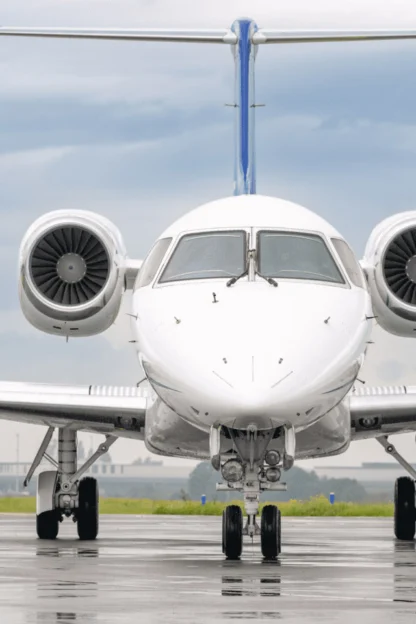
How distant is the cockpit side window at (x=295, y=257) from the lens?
1520 cm

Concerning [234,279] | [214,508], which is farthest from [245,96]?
[214,508]

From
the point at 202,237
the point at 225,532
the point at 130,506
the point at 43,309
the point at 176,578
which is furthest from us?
the point at 130,506

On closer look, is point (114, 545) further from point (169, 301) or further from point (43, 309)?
point (169, 301)

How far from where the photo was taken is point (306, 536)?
933 inches

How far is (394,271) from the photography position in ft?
62.6

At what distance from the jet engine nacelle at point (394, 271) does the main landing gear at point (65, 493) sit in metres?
4.51

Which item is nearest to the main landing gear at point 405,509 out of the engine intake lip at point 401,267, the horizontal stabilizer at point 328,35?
the engine intake lip at point 401,267

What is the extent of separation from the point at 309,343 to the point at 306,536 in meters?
10.4

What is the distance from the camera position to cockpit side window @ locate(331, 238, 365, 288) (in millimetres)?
15867

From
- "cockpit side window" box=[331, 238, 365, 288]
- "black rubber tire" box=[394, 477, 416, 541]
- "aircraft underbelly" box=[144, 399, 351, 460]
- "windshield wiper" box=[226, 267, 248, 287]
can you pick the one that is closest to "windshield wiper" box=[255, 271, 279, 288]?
"windshield wiper" box=[226, 267, 248, 287]

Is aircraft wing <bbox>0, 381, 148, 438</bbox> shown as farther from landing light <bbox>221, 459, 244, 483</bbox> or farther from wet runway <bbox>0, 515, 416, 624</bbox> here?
landing light <bbox>221, 459, 244, 483</bbox>

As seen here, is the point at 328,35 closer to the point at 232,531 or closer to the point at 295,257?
the point at 295,257

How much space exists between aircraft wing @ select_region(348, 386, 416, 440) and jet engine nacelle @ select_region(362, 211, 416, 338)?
884mm

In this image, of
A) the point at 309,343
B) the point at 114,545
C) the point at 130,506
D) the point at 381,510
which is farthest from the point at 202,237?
the point at 130,506
